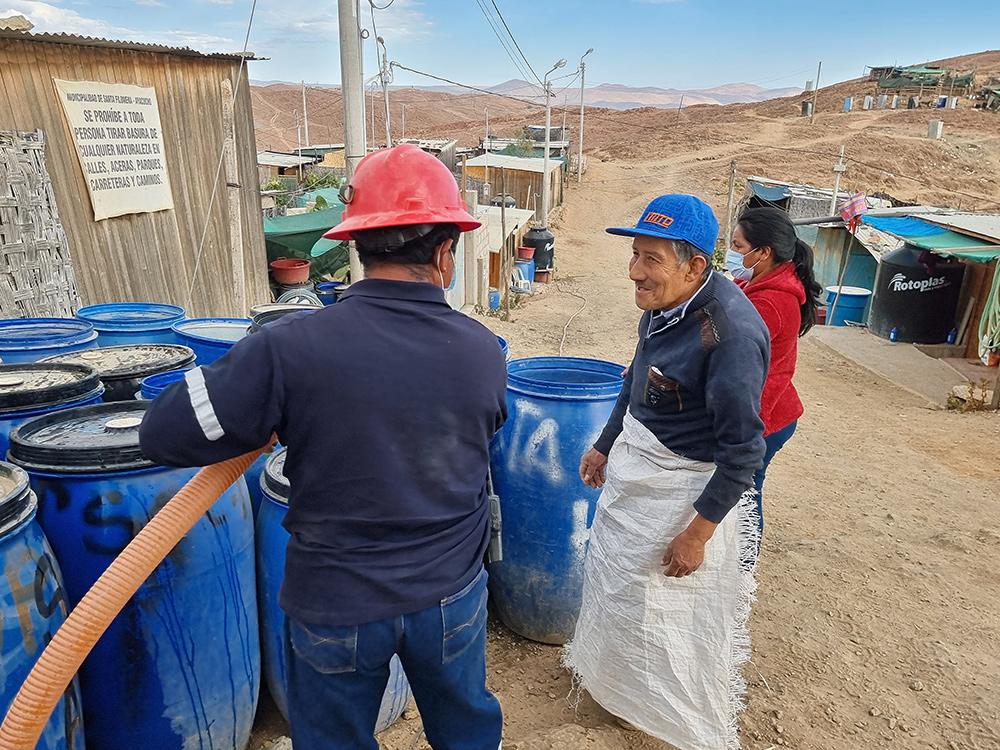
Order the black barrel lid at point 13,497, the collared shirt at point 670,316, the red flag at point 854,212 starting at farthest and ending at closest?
the red flag at point 854,212 < the collared shirt at point 670,316 < the black barrel lid at point 13,497

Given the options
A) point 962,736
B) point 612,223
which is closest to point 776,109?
point 612,223

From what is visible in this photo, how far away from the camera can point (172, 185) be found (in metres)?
6.19

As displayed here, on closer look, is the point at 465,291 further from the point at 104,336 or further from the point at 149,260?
the point at 104,336

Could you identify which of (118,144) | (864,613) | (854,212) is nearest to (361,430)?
(864,613)

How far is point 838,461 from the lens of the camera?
5.91 metres

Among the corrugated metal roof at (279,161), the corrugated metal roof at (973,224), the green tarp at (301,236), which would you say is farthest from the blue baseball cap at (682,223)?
the corrugated metal roof at (279,161)

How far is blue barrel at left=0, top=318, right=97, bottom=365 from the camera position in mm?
2900

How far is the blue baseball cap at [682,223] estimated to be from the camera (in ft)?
6.84

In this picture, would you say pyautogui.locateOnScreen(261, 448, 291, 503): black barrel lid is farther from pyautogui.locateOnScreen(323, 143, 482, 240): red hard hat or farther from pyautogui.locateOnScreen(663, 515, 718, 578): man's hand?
pyautogui.locateOnScreen(663, 515, 718, 578): man's hand

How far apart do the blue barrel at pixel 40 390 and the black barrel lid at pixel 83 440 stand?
8 cm

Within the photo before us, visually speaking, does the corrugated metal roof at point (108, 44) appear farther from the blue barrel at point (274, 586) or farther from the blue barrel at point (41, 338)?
the blue barrel at point (274, 586)

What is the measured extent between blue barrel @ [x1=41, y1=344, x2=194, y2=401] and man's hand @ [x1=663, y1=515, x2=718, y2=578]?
6.57 ft

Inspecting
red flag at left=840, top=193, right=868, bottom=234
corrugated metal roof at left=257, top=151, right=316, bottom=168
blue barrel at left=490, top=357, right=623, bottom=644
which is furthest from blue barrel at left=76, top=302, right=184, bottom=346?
corrugated metal roof at left=257, top=151, right=316, bottom=168

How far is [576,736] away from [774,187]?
68.3 ft
